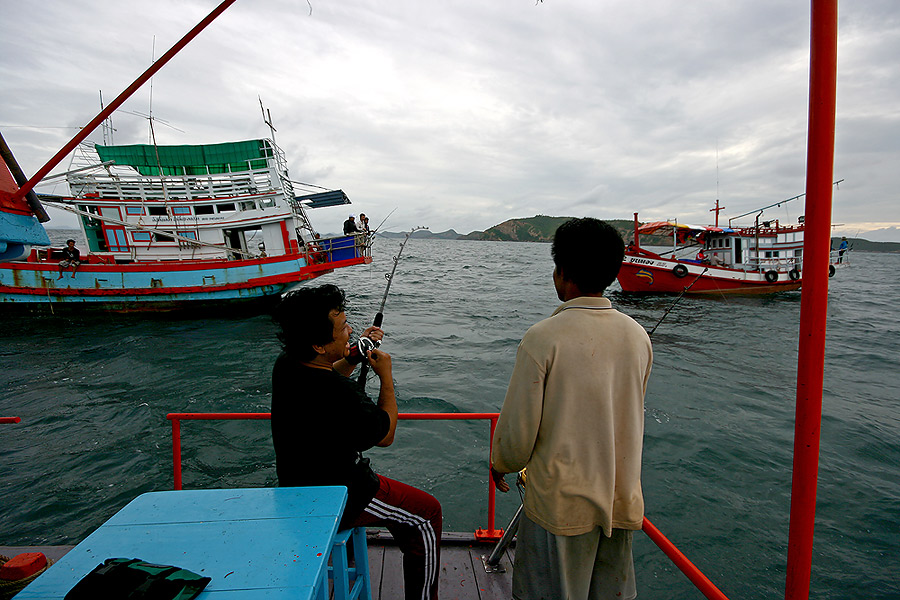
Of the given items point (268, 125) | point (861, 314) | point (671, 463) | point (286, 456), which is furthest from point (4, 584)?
point (861, 314)

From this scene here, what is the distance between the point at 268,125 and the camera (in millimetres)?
16781

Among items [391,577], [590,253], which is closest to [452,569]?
[391,577]

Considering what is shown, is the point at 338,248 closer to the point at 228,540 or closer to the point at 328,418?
the point at 328,418

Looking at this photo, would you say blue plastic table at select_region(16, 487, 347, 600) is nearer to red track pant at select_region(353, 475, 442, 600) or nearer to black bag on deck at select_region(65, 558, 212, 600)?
black bag on deck at select_region(65, 558, 212, 600)

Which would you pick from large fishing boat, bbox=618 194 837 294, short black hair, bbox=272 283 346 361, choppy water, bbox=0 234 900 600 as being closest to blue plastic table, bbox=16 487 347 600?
short black hair, bbox=272 283 346 361

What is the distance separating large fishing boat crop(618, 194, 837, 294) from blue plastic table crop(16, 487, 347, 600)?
924 inches

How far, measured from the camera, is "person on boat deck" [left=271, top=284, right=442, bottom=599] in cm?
190

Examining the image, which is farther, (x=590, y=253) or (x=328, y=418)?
(x=328, y=418)

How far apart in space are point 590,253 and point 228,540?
5.63ft

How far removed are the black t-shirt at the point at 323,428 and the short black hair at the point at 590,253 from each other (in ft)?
3.59

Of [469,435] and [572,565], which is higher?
[572,565]

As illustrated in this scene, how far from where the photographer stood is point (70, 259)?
559 inches

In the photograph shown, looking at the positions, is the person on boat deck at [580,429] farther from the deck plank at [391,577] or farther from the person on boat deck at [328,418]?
the deck plank at [391,577]

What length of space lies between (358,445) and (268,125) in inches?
706
